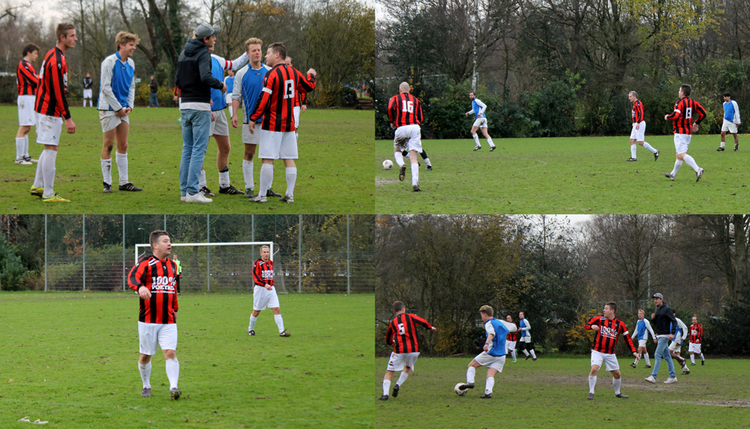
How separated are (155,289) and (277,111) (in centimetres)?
354

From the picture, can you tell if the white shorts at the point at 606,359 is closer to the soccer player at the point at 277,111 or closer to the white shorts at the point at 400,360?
the white shorts at the point at 400,360

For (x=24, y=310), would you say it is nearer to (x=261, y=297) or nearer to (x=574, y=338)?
(x=261, y=297)

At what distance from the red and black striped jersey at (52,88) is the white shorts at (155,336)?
145 inches

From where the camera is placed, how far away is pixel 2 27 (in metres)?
42.4

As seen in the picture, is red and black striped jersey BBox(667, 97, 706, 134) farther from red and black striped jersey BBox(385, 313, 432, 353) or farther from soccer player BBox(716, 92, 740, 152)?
red and black striped jersey BBox(385, 313, 432, 353)

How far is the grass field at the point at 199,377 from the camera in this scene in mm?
5168

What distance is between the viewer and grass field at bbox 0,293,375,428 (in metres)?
5.17

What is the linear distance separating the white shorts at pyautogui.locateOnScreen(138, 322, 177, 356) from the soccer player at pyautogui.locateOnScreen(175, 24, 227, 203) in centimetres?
298

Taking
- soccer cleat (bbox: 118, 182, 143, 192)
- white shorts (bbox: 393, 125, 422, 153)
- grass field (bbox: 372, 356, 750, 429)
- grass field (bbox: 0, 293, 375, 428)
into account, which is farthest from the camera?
white shorts (bbox: 393, 125, 422, 153)

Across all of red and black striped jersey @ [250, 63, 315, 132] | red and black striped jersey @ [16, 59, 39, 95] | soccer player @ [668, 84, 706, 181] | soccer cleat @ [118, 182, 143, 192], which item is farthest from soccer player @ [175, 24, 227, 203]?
soccer player @ [668, 84, 706, 181]

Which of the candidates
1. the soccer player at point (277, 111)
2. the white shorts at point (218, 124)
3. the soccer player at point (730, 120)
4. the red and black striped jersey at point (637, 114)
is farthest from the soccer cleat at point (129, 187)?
the soccer player at point (730, 120)

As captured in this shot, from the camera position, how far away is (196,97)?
8.53m

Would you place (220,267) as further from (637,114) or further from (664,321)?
(664,321)

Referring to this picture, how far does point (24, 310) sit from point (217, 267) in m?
9.73
